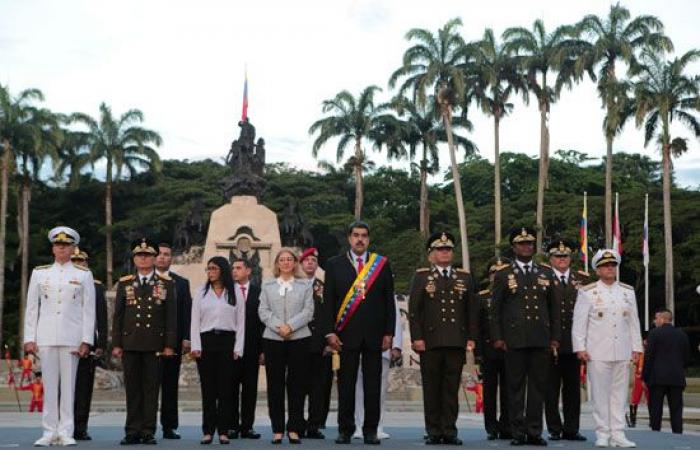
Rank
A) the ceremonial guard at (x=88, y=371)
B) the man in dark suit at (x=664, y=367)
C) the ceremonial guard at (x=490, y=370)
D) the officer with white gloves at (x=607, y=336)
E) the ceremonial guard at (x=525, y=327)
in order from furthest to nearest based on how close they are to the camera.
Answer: the man in dark suit at (x=664, y=367), the ceremonial guard at (x=490, y=370), the ceremonial guard at (x=88, y=371), the officer with white gloves at (x=607, y=336), the ceremonial guard at (x=525, y=327)

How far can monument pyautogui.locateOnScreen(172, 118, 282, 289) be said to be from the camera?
4947 cm

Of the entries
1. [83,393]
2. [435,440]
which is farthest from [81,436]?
[435,440]

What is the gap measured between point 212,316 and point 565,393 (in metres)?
3.74

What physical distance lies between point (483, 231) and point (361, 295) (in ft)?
160

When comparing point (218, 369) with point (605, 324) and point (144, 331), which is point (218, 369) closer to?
point (144, 331)

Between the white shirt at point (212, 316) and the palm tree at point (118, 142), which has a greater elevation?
the palm tree at point (118, 142)

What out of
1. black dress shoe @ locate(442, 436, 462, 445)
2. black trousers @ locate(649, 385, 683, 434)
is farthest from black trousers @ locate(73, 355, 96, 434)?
black trousers @ locate(649, 385, 683, 434)

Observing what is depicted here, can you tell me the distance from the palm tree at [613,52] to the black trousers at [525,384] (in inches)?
1487

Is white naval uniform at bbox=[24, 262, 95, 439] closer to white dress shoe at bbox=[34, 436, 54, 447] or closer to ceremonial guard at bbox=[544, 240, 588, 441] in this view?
white dress shoe at bbox=[34, 436, 54, 447]

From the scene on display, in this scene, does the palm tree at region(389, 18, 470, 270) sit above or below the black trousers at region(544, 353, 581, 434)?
above

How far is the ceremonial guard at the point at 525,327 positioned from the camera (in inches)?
463

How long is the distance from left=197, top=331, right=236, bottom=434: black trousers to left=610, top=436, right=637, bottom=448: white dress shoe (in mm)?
3574

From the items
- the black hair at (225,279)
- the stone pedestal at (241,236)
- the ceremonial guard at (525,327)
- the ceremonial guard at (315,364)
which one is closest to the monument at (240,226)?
the stone pedestal at (241,236)

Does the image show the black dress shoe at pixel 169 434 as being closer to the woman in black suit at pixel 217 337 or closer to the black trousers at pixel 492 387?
the woman in black suit at pixel 217 337
